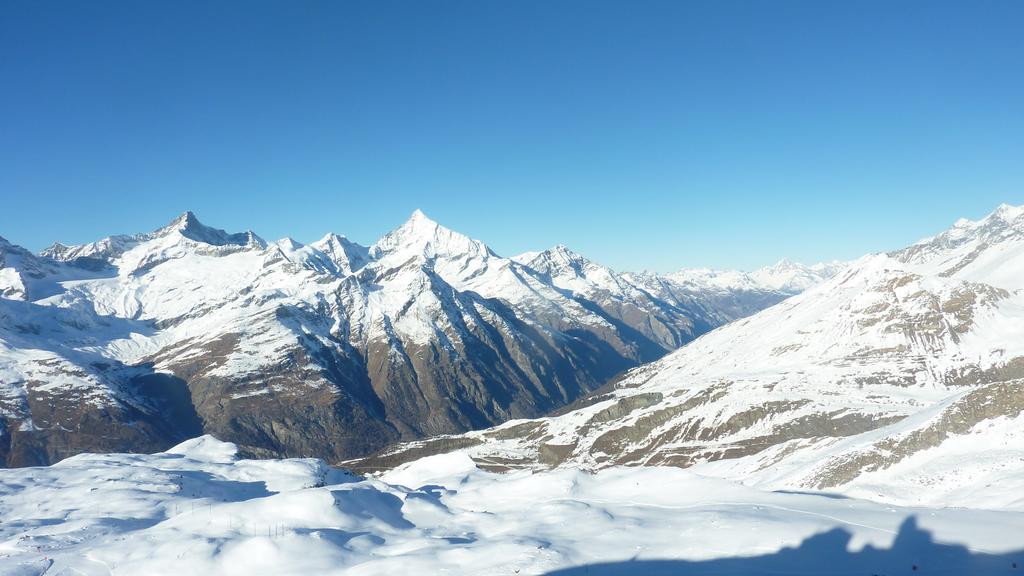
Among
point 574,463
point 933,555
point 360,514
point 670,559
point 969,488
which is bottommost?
point 574,463

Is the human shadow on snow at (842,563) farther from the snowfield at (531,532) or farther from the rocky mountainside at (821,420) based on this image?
the rocky mountainside at (821,420)

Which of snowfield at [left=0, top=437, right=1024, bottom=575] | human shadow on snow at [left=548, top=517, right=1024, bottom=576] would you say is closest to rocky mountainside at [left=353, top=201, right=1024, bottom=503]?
snowfield at [left=0, top=437, right=1024, bottom=575]

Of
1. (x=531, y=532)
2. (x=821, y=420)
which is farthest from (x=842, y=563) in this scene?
(x=821, y=420)

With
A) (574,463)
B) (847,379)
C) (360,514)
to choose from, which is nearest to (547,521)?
(360,514)

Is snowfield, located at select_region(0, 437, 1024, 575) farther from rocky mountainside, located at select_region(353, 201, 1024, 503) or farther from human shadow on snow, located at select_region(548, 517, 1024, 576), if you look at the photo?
rocky mountainside, located at select_region(353, 201, 1024, 503)

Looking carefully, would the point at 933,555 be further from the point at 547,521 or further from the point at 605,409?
the point at 605,409

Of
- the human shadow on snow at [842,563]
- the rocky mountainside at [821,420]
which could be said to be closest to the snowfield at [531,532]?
the human shadow on snow at [842,563]
